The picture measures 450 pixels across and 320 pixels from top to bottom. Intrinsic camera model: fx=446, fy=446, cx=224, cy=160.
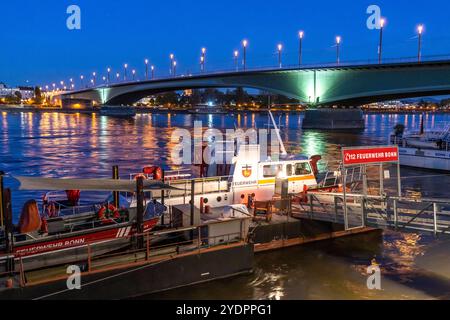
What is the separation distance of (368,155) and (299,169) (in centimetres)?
481

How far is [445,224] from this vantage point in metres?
14.0

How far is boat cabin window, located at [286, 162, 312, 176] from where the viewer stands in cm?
1827

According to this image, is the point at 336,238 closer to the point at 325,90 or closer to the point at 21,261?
the point at 21,261

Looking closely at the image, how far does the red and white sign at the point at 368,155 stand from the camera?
44.1 ft

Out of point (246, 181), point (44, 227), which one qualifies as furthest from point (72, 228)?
point (246, 181)

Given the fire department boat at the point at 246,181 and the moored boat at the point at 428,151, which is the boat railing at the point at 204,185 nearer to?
the fire department boat at the point at 246,181

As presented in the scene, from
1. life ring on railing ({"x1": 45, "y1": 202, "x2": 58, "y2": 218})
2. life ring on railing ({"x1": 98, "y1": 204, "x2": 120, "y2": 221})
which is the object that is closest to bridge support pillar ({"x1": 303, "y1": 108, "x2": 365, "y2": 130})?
life ring on railing ({"x1": 98, "y1": 204, "x2": 120, "y2": 221})

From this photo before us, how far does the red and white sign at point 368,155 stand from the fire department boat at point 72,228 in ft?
18.3

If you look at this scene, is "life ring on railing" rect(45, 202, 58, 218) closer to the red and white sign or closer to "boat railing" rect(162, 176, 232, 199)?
"boat railing" rect(162, 176, 232, 199)

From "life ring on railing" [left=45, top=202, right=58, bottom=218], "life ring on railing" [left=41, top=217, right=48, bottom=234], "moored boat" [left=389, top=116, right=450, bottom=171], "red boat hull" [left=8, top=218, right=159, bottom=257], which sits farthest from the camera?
"moored boat" [left=389, top=116, right=450, bottom=171]

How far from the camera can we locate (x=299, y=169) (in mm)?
18516

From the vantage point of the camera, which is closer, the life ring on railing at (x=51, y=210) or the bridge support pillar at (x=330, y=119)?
the life ring on railing at (x=51, y=210)

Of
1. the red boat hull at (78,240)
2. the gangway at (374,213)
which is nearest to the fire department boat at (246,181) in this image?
the gangway at (374,213)
